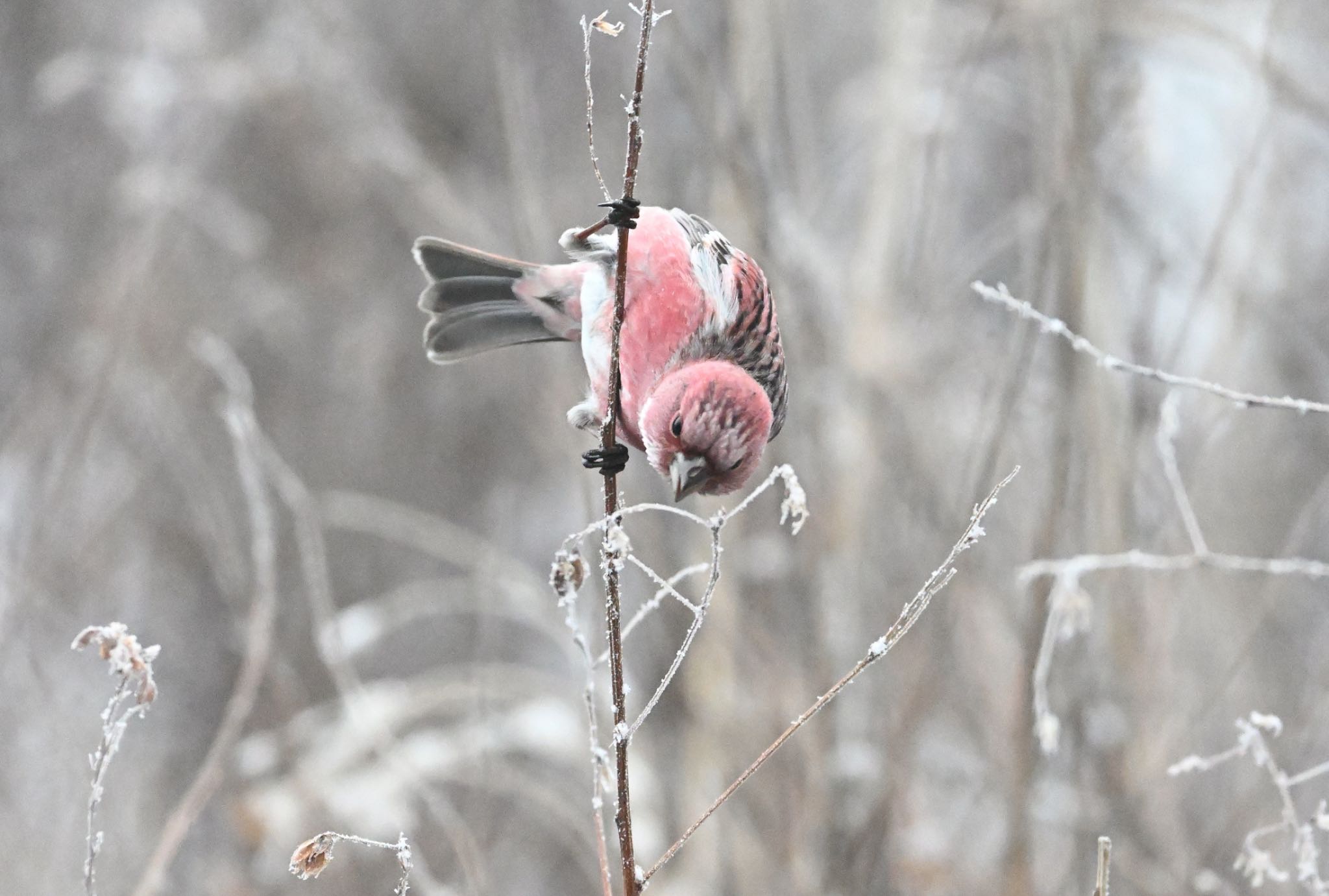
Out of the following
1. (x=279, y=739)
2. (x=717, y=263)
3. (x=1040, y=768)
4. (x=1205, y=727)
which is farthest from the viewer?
(x=1205, y=727)

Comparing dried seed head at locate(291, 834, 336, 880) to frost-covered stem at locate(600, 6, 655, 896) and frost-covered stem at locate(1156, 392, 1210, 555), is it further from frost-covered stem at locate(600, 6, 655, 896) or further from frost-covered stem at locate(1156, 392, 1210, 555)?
frost-covered stem at locate(1156, 392, 1210, 555)

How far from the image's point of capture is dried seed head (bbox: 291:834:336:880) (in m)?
1.38

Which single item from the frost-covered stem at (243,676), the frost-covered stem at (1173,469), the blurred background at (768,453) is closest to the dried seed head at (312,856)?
the frost-covered stem at (243,676)

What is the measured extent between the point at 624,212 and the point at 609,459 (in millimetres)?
383

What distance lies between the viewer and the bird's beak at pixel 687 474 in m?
2.39

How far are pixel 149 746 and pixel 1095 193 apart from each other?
543 centimetres

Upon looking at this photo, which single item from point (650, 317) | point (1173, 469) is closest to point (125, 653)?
point (650, 317)

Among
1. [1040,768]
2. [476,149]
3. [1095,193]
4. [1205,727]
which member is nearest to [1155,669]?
[1040,768]

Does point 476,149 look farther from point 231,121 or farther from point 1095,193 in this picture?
point 1095,193

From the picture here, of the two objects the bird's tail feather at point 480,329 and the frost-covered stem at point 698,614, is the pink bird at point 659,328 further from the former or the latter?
the frost-covered stem at point 698,614

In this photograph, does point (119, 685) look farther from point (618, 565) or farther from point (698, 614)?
point (698, 614)

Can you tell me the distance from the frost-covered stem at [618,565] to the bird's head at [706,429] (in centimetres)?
70

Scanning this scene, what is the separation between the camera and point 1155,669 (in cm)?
347

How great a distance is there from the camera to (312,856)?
1389mm
